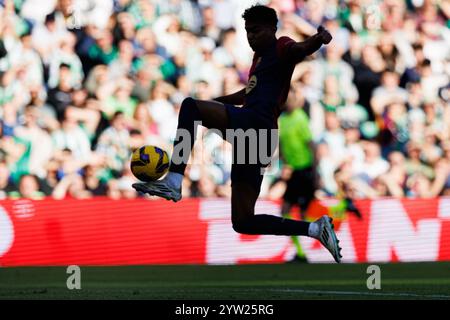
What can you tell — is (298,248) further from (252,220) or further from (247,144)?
(247,144)

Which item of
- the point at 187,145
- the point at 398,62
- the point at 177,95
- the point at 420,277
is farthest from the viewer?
the point at 398,62

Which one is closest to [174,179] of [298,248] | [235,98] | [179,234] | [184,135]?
[184,135]

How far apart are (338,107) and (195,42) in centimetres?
212

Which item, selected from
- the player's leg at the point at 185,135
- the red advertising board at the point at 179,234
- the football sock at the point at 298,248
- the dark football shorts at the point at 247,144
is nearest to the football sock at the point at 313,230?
the dark football shorts at the point at 247,144

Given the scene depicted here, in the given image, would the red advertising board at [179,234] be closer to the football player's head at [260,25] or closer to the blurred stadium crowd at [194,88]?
the blurred stadium crowd at [194,88]

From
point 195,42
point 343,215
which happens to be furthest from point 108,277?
point 195,42

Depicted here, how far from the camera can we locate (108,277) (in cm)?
1101

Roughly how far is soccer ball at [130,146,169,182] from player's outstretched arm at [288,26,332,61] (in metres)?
1.21

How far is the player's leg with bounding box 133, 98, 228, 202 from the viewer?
23.5ft

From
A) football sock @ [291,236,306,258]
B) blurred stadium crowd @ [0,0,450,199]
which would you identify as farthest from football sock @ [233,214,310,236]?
blurred stadium crowd @ [0,0,450,199]

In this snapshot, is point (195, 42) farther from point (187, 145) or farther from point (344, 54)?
point (187, 145)

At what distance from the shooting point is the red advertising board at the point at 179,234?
1238 centimetres

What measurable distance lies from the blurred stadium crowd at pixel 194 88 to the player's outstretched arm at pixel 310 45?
5.92 m

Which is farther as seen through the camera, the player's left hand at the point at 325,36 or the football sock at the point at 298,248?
the football sock at the point at 298,248
